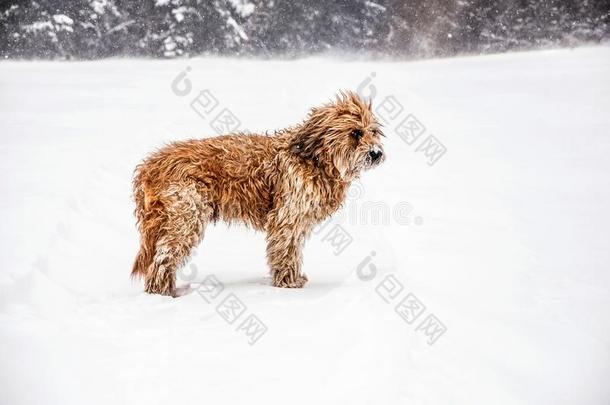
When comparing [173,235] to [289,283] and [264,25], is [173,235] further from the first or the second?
[264,25]

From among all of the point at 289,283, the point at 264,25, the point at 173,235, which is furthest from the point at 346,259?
the point at 264,25

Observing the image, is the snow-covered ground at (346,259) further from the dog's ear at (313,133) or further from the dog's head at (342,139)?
the dog's ear at (313,133)

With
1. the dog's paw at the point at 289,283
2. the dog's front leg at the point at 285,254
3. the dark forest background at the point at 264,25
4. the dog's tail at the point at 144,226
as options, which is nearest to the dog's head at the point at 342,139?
the dog's front leg at the point at 285,254

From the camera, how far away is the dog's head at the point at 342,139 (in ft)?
15.5

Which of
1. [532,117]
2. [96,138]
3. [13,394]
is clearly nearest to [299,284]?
[13,394]

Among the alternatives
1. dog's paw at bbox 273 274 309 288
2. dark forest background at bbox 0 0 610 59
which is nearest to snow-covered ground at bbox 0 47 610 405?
dog's paw at bbox 273 274 309 288

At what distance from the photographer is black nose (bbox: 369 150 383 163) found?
468 centimetres

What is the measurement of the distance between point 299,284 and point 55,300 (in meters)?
1.85

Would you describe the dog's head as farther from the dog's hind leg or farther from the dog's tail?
the dog's tail

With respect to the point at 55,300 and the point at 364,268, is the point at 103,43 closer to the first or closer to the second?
the point at 55,300

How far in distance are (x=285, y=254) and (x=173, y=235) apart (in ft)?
3.03

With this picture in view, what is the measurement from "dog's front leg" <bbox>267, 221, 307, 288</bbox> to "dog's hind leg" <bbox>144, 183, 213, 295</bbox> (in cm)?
66

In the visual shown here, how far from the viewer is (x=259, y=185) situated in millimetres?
4918

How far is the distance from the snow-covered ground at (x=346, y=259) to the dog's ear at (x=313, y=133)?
1106 mm
